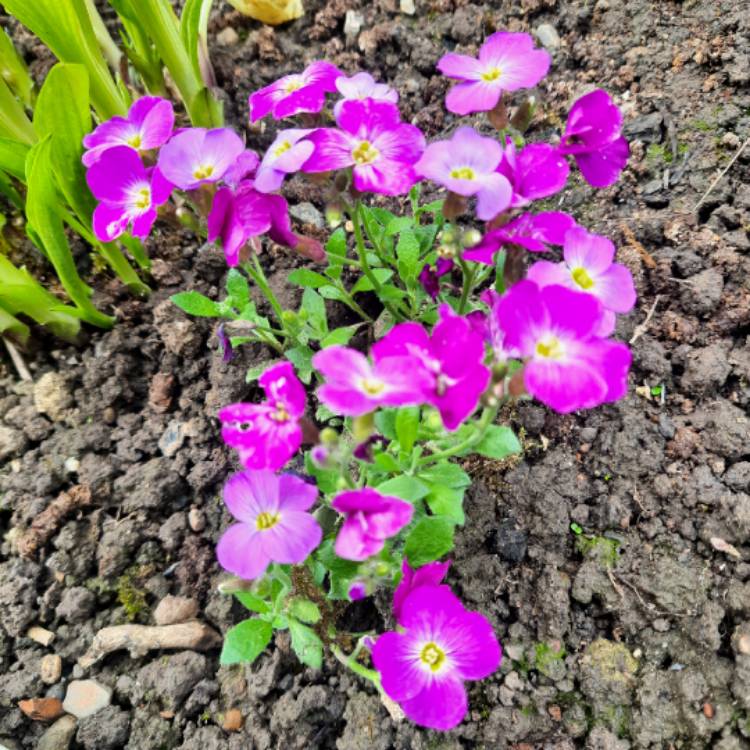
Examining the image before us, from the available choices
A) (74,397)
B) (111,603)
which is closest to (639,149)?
(74,397)

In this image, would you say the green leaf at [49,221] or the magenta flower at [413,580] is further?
the green leaf at [49,221]

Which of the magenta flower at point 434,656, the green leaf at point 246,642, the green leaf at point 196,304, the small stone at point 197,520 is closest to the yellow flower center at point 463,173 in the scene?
the green leaf at point 196,304

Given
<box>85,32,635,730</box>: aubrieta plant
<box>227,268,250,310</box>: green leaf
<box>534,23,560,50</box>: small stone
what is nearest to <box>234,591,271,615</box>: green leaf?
<box>85,32,635,730</box>: aubrieta plant

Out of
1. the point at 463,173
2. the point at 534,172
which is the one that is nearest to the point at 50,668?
the point at 463,173

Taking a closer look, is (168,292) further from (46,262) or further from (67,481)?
(67,481)

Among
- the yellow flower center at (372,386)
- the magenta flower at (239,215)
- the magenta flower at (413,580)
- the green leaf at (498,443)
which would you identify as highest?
the magenta flower at (239,215)

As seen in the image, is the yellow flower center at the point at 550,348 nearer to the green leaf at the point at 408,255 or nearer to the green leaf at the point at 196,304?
the green leaf at the point at 408,255

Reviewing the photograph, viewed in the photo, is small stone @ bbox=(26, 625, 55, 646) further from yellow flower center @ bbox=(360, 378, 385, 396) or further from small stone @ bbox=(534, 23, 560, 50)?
small stone @ bbox=(534, 23, 560, 50)
